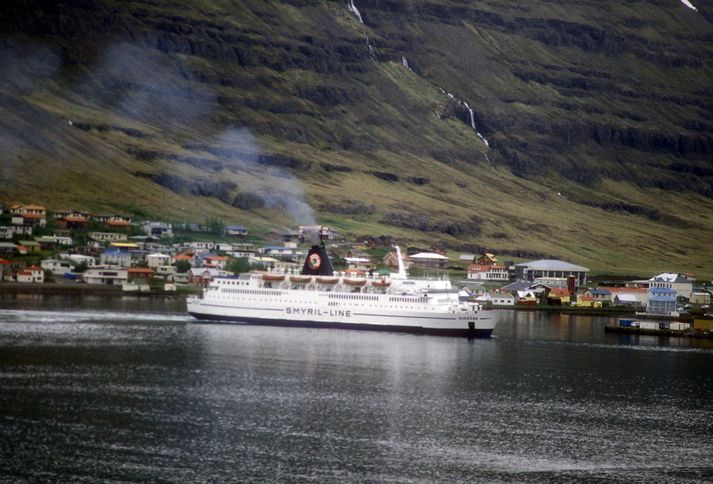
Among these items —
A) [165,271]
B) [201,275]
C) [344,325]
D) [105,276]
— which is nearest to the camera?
[344,325]

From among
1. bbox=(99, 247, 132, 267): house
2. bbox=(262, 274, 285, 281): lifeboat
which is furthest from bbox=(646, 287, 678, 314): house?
bbox=(99, 247, 132, 267): house

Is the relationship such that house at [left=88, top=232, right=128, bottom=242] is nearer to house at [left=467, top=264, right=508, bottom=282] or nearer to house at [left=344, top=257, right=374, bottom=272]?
house at [left=344, top=257, right=374, bottom=272]

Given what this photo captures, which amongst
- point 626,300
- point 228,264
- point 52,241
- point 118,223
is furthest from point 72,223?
point 626,300


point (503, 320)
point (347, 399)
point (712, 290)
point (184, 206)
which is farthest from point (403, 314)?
point (184, 206)

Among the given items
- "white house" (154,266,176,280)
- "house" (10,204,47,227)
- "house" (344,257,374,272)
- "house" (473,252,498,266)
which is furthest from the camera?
"house" (473,252,498,266)

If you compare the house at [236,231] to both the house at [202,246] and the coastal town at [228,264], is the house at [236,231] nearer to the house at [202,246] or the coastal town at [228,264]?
the coastal town at [228,264]

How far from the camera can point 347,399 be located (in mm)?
64125

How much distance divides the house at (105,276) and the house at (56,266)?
2.47 metres

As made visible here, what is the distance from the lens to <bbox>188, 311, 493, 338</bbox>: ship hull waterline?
101 metres

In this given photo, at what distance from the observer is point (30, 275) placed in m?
142

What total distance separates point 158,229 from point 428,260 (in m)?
39.2

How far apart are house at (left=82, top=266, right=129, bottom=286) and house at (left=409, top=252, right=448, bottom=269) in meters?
45.0

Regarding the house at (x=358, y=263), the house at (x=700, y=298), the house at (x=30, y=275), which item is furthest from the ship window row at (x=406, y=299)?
the house at (x=700, y=298)

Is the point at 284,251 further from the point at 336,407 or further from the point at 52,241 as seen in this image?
the point at 336,407
